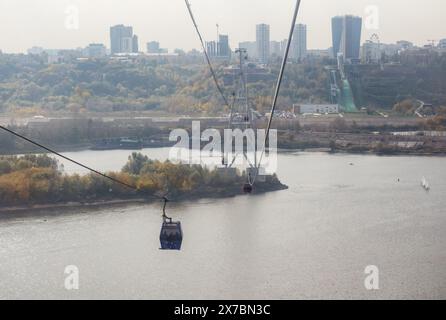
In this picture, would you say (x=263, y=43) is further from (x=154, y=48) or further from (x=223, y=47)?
(x=154, y=48)

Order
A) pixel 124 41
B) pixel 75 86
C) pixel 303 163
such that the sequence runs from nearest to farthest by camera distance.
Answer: pixel 303 163, pixel 75 86, pixel 124 41

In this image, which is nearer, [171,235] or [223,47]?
[171,235]

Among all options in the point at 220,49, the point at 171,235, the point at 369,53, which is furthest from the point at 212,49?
the point at 171,235

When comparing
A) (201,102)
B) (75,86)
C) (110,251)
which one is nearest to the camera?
(110,251)

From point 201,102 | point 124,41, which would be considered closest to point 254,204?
point 201,102

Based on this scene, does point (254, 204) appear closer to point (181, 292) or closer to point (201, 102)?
point (181, 292)

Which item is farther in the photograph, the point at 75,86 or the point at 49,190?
the point at 75,86
